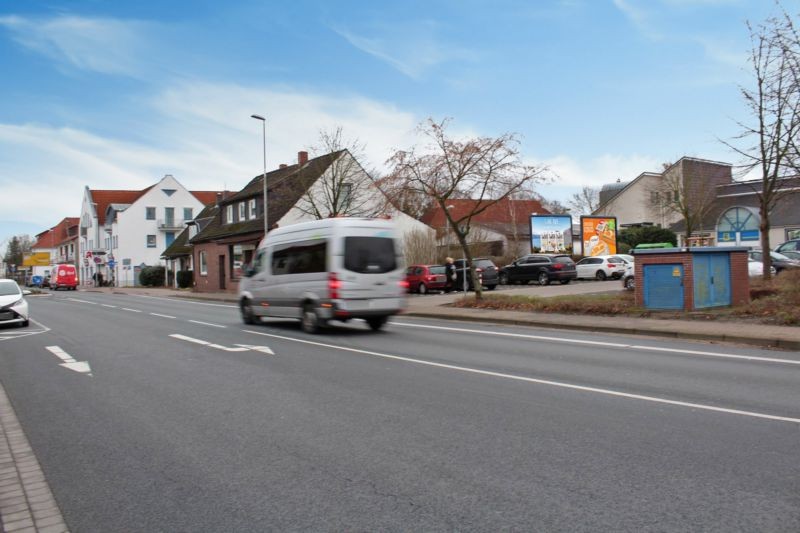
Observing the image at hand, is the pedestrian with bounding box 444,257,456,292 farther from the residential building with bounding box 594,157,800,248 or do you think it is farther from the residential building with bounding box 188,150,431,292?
the residential building with bounding box 594,157,800,248

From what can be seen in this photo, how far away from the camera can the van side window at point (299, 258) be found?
14.5 metres

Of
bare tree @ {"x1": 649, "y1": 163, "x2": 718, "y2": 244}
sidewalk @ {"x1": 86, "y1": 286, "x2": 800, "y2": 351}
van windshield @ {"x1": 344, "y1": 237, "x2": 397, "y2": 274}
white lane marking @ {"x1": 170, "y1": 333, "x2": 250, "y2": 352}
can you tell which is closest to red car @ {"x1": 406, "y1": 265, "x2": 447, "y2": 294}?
sidewalk @ {"x1": 86, "y1": 286, "x2": 800, "y2": 351}

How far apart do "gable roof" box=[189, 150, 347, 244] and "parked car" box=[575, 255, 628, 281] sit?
14683mm

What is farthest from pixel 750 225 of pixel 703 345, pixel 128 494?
pixel 128 494

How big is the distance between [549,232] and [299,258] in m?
32.0

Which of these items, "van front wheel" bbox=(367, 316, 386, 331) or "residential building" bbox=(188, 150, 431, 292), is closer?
"van front wheel" bbox=(367, 316, 386, 331)

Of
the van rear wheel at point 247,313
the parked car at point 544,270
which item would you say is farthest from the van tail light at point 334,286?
the parked car at point 544,270

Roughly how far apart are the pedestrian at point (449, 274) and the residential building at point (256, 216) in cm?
413

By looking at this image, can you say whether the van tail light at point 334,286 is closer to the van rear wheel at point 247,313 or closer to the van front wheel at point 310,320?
the van front wheel at point 310,320

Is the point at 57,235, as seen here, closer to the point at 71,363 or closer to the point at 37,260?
the point at 37,260

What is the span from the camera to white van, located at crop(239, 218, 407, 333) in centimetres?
1415

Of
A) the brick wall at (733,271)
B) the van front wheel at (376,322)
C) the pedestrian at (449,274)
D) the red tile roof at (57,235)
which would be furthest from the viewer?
the red tile roof at (57,235)

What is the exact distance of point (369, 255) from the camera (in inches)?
571

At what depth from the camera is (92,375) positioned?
9.42 m
